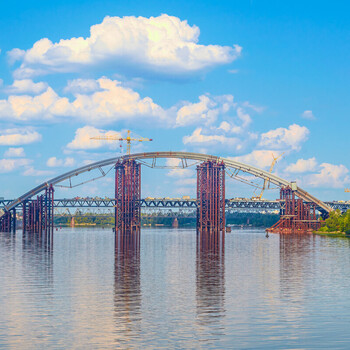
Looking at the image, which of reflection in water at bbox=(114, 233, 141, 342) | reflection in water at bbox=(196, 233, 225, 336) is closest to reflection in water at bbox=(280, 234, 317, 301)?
reflection in water at bbox=(196, 233, 225, 336)

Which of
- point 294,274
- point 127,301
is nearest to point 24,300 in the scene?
point 127,301

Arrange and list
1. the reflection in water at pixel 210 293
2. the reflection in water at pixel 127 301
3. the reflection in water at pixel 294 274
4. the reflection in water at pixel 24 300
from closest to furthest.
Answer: the reflection in water at pixel 24 300 → the reflection in water at pixel 127 301 → the reflection in water at pixel 210 293 → the reflection in water at pixel 294 274

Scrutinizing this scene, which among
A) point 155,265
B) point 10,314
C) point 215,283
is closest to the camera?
point 10,314

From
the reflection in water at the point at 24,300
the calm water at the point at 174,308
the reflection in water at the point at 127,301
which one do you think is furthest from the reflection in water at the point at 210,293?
the reflection in water at the point at 24,300

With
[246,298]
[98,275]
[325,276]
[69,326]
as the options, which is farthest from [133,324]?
[325,276]

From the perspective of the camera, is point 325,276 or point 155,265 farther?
point 155,265

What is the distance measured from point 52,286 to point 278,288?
71.7 feet

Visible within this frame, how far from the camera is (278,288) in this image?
6384cm

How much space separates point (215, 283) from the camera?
2692 inches

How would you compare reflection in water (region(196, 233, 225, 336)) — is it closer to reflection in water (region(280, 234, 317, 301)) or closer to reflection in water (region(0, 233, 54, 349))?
reflection in water (region(280, 234, 317, 301))

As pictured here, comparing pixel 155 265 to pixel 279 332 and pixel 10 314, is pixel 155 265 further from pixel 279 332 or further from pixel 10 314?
pixel 279 332

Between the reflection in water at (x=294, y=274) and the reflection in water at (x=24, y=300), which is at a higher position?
the reflection in water at (x=24, y=300)

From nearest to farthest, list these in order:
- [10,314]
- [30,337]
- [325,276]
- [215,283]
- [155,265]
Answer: [30,337] < [10,314] < [215,283] < [325,276] < [155,265]

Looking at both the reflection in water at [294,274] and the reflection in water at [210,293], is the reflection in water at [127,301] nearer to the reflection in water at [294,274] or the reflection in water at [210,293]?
the reflection in water at [210,293]
